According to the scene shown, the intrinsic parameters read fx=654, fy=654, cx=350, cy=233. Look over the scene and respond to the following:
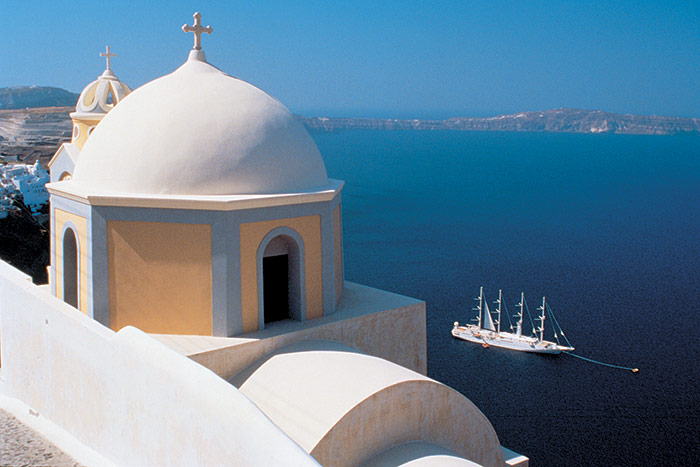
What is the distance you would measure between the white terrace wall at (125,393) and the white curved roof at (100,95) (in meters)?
7.68

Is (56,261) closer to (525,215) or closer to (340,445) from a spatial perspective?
(340,445)

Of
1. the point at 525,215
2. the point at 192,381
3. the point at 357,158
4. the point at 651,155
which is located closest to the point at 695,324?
the point at 525,215

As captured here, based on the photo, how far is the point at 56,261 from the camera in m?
8.68

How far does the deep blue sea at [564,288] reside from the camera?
884 inches

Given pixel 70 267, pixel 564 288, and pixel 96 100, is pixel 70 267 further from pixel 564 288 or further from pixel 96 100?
pixel 564 288

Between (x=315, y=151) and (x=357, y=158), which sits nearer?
(x=315, y=151)

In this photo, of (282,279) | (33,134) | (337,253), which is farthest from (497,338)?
(33,134)

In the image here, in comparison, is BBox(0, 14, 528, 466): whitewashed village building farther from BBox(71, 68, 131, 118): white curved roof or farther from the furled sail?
the furled sail

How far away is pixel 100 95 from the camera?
1567 cm

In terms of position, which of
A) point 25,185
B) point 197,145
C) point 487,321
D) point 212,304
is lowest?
point 487,321

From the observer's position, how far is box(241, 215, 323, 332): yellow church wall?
7.64 meters

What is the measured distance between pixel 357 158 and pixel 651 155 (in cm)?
6233

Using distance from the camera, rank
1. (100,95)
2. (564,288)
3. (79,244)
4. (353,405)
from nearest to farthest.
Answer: (353,405)
(79,244)
(100,95)
(564,288)

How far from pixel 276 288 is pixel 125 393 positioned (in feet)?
9.12
